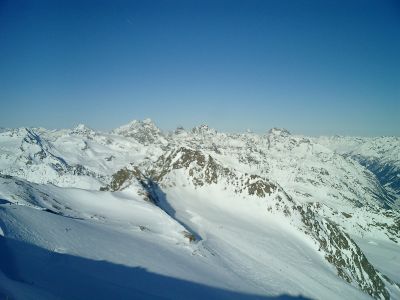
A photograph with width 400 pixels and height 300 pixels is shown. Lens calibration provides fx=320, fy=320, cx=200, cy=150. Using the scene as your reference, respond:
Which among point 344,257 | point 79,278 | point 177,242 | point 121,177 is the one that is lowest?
point 79,278

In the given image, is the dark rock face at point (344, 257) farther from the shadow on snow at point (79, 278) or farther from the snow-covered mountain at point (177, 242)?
the shadow on snow at point (79, 278)

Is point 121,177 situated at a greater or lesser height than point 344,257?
greater

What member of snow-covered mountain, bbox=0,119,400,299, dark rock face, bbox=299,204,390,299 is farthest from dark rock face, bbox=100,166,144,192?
dark rock face, bbox=299,204,390,299

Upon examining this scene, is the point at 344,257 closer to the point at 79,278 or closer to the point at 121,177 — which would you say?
the point at 121,177

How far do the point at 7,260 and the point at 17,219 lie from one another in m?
10.4

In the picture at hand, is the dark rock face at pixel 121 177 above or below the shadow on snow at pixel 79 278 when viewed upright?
above

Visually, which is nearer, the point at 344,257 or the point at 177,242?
the point at 177,242

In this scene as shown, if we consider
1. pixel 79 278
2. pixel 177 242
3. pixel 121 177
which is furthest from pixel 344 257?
pixel 79 278

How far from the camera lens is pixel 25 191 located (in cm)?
5272

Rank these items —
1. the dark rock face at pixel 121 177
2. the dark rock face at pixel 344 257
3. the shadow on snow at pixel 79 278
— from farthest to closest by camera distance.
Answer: the dark rock face at pixel 121 177 < the dark rock face at pixel 344 257 < the shadow on snow at pixel 79 278

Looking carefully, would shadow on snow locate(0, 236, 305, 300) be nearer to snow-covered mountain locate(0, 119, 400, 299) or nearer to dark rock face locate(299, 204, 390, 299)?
snow-covered mountain locate(0, 119, 400, 299)

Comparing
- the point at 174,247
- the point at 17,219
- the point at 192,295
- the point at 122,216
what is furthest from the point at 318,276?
the point at 17,219

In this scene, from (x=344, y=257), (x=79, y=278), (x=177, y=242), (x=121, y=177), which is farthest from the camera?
(x=121, y=177)

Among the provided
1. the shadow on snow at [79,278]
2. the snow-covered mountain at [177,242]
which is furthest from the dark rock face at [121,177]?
the shadow on snow at [79,278]
